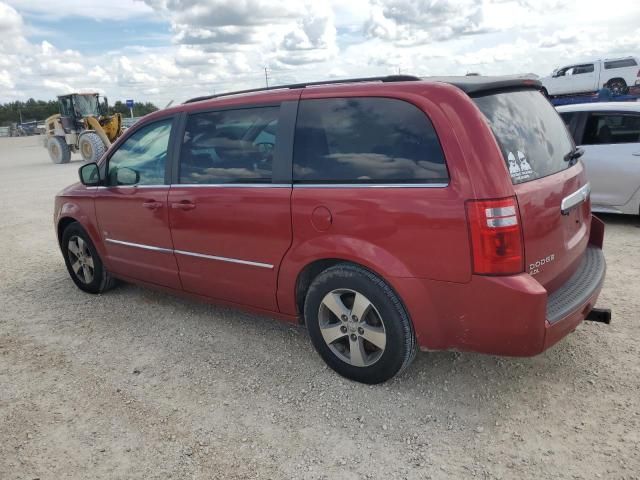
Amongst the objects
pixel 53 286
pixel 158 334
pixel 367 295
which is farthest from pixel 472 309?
pixel 53 286

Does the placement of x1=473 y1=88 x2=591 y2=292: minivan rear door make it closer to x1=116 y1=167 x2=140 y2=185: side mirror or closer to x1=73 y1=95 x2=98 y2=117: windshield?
x1=116 y1=167 x2=140 y2=185: side mirror

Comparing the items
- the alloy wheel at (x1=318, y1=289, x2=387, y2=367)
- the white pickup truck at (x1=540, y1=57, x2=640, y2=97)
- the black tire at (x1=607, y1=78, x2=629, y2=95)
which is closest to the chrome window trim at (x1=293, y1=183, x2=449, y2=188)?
the alloy wheel at (x1=318, y1=289, x2=387, y2=367)

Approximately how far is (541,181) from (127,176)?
314 centimetres

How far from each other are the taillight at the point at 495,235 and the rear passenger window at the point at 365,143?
26cm

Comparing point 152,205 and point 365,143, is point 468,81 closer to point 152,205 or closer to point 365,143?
point 365,143

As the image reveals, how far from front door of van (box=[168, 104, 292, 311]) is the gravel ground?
49 cm

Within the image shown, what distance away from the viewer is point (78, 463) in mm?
2637

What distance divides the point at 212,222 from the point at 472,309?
185 cm

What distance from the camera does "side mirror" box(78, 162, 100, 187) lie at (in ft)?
15.0

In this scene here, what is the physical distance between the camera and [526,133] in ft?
9.59

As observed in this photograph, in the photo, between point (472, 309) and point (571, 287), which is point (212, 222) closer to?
point (472, 309)

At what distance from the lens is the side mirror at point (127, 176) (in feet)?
14.0

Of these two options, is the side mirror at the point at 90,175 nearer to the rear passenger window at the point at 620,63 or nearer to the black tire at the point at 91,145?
the black tire at the point at 91,145

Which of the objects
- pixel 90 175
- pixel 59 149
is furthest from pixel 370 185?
pixel 59 149
